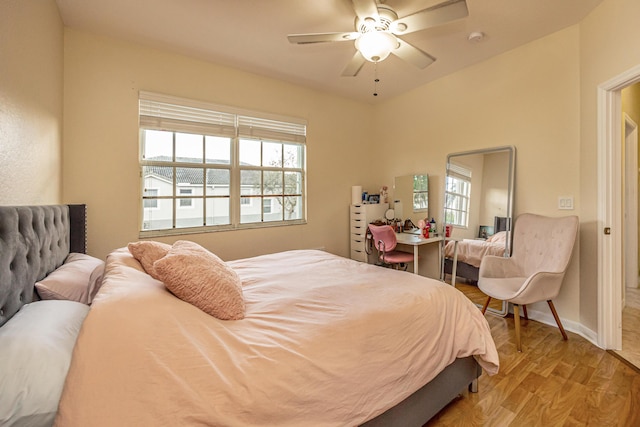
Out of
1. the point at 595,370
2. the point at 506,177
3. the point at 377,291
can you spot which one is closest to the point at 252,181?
the point at 377,291

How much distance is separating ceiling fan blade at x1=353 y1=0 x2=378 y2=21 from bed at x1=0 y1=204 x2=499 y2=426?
5.85 feet

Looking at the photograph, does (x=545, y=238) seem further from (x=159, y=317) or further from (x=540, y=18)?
(x=159, y=317)

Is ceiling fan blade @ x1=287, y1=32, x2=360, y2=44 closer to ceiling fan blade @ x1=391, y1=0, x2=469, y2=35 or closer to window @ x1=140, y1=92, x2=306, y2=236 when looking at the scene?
ceiling fan blade @ x1=391, y1=0, x2=469, y2=35

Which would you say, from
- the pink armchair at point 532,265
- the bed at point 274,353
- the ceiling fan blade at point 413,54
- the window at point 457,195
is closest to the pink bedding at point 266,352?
the bed at point 274,353

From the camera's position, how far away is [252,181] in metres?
3.58

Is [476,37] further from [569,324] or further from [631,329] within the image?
[631,329]

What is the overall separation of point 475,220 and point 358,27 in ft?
8.06

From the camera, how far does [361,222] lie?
417cm

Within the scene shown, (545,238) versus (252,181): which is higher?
(252,181)

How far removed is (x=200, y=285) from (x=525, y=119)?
342 centimetres

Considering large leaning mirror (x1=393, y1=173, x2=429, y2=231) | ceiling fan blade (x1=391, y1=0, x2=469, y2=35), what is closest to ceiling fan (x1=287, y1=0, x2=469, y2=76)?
ceiling fan blade (x1=391, y1=0, x2=469, y2=35)

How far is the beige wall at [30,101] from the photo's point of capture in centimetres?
133

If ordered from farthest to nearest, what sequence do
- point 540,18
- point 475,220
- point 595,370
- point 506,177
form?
point 475,220 < point 506,177 < point 540,18 < point 595,370

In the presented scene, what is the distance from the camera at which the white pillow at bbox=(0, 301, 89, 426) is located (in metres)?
0.69
